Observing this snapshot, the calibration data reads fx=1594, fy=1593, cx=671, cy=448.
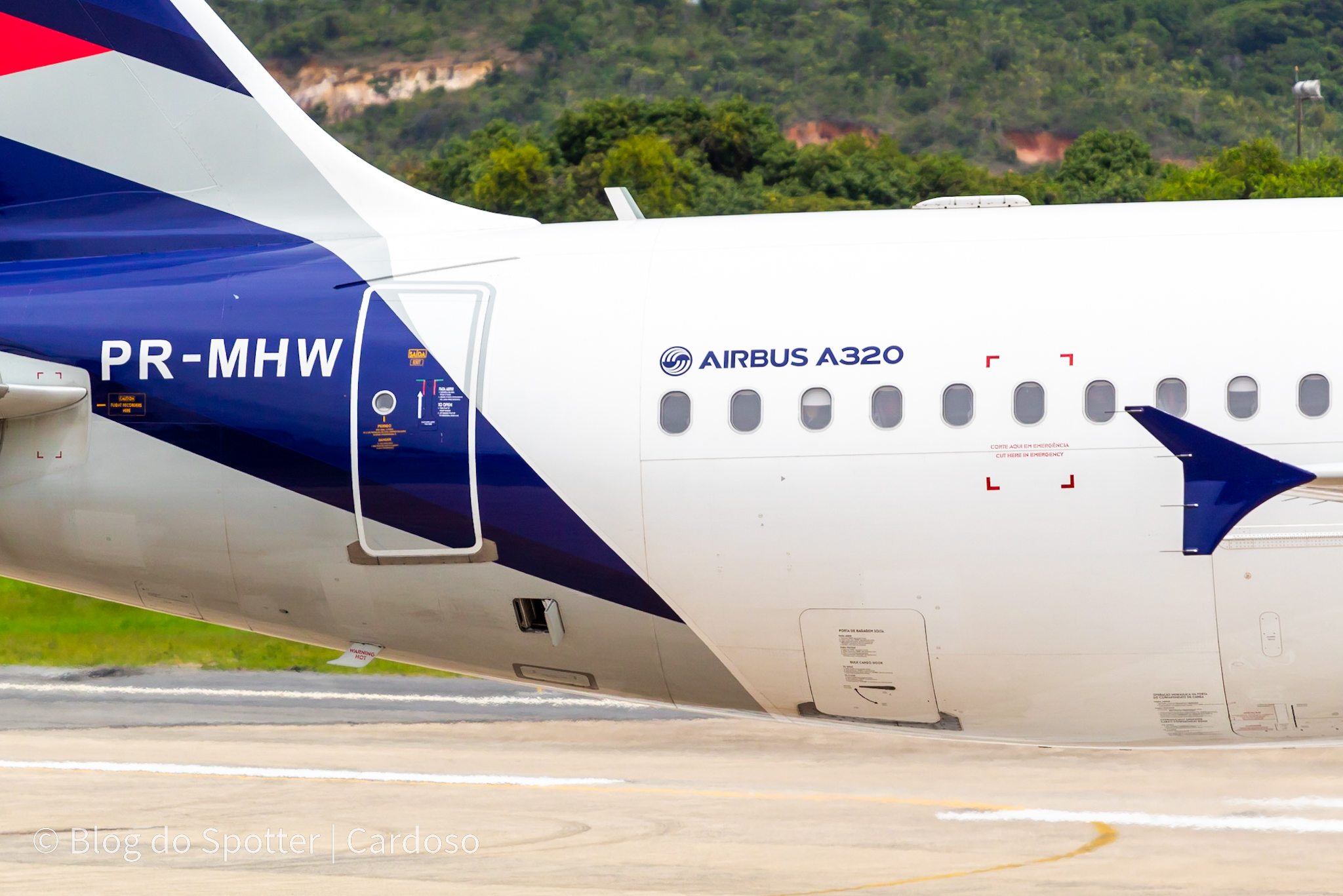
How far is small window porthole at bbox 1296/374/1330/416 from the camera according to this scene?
10.2 m

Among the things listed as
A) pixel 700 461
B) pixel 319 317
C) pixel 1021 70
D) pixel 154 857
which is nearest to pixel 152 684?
pixel 154 857

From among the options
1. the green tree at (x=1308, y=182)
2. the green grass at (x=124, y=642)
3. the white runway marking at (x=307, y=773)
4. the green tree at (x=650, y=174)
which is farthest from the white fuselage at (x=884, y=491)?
the green tree at (x=650, y=174)

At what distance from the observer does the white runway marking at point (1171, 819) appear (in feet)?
51.9

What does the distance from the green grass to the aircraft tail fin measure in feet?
39.3

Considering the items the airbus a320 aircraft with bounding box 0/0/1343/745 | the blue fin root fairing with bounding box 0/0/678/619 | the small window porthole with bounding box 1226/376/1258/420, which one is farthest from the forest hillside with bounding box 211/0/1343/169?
the small window porthole with bounding box 1226/376/1258/420

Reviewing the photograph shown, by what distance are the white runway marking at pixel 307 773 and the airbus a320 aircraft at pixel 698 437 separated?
253 inches

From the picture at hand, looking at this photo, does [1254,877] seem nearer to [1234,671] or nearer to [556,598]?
[1234,671]

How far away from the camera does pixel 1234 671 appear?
10.5m

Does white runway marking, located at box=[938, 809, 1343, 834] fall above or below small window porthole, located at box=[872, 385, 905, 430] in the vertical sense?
below

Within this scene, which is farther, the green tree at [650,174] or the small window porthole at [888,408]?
the green tree at [650,174]

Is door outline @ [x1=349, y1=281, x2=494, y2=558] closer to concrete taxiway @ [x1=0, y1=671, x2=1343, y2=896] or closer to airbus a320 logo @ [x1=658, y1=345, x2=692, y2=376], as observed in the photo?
airbus a320 logo @ [x1=658, y1=345, x2=692, y2=376]

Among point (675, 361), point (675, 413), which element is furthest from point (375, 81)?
point (675, 413)

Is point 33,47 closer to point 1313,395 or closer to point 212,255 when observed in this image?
point 212,255

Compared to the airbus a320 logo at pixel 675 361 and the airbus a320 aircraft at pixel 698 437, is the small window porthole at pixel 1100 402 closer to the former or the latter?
the airbus a320 aircraft at pixel 698 437
